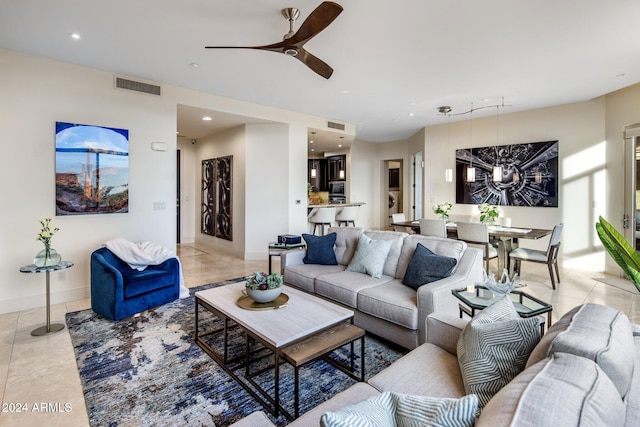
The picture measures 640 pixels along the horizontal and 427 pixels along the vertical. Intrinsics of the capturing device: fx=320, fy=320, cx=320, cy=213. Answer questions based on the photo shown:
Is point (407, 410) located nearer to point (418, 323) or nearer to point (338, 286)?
point (418, 323)

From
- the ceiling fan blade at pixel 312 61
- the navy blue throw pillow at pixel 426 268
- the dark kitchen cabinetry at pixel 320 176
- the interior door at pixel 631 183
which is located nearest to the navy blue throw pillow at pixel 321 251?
the navy blue throw pillow at pixel 426 268

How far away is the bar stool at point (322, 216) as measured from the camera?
675cm

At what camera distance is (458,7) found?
272 cm

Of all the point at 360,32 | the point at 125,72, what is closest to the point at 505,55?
the point at 360,32

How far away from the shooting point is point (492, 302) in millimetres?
2156

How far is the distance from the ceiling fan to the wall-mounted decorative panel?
407cm

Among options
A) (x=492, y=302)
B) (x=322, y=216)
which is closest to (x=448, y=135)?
(x=322, y=216)

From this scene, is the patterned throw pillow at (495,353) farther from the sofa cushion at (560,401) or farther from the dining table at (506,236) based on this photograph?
the dining table at (506,236)

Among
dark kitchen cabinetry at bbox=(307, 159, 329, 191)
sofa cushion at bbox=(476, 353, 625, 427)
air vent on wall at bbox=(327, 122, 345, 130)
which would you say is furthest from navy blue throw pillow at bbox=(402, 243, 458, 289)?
dark kitchen cabinetry at bbox=(307, 159, 329, 191)

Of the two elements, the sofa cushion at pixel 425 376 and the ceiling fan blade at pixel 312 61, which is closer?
the sofa cushion at pixel 425 376

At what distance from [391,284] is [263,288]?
4.11 feet

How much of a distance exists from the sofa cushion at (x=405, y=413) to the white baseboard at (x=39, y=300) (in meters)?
4.48

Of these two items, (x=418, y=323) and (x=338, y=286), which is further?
(x=338, y=286)

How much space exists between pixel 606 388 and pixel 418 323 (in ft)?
5.77
